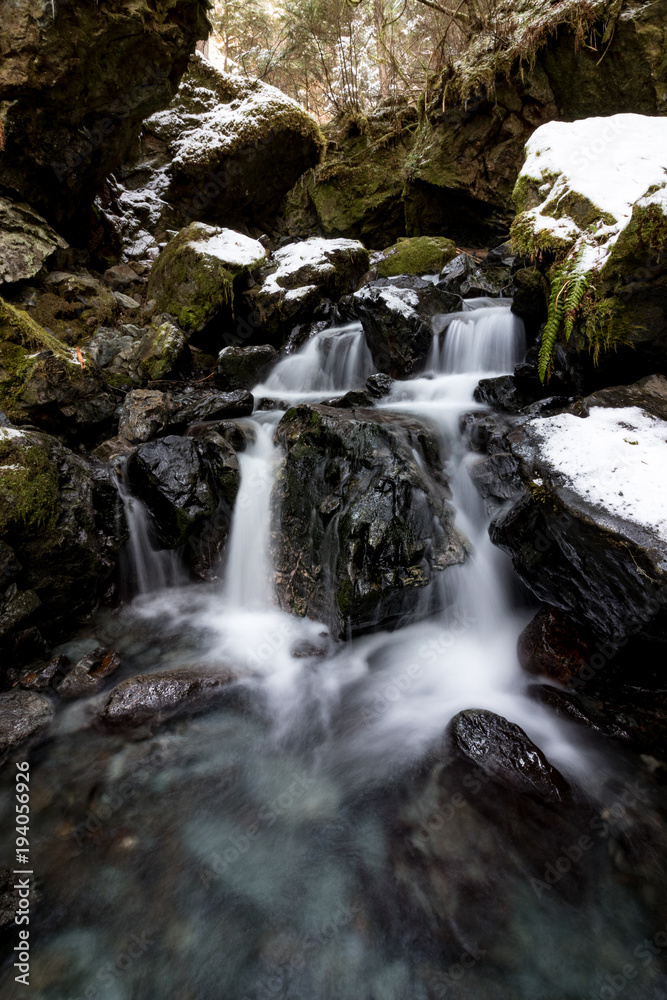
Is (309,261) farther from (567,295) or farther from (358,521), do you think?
(358,521)

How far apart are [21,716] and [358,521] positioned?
9.72 ft

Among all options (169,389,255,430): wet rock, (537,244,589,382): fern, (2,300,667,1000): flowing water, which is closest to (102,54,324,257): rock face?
(169,389,255,430): wet rock

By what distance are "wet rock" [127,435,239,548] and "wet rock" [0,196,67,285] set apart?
448 centimetres

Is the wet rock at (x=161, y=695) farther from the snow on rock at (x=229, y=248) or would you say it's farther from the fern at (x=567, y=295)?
the snow on rock at (x=229, y=248)

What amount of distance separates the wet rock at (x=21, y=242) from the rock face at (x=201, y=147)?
10.5ft

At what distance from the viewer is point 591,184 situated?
4.25 metres

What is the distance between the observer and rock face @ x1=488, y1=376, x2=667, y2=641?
2.60 m

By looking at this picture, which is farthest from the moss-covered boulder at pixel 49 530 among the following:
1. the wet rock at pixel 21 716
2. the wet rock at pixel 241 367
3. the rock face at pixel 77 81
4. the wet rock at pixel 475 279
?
the wet rock at pixel 475 279

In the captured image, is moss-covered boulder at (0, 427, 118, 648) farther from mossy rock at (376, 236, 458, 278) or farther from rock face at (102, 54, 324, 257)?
mossy rock at (376, 236, 458, 278)

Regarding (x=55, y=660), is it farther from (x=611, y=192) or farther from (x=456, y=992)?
(x=611, y=192)

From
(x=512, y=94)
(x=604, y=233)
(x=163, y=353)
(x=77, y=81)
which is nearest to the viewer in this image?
(x=604, y=233)

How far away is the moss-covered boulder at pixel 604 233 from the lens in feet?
11.6

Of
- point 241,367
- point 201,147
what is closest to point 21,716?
point 241,367

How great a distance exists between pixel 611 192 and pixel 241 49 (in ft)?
59.7
